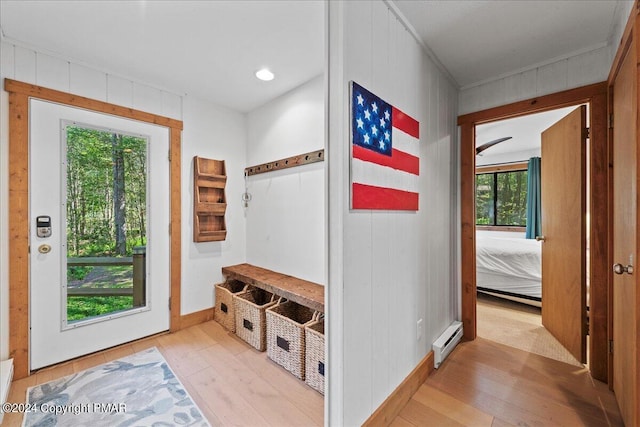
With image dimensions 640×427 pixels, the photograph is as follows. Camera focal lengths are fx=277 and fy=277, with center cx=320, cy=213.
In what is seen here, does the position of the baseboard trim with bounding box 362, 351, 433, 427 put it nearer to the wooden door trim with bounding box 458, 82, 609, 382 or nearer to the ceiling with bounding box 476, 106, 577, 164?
the wooden door trim with bounding box 458, 82, 609, 382

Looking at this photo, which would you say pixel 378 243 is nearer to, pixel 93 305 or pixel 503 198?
pixel 93 305

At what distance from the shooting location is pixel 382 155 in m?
1.57

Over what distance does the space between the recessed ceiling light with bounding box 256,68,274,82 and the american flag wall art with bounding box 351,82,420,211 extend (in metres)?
1.34

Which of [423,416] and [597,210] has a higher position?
[597,210]

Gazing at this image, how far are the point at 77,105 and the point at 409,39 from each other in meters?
2.61

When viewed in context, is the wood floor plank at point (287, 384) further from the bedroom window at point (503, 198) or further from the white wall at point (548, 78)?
the bedroom window at point (503, 198)

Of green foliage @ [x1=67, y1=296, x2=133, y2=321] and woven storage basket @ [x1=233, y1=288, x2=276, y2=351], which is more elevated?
green foliage @ [x1=67, y1=296, x2=133, y2=321]

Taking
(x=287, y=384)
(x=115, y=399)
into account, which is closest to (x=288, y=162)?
(x=287, y=384)

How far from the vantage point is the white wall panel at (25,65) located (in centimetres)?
200

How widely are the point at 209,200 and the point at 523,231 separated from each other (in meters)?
5.99

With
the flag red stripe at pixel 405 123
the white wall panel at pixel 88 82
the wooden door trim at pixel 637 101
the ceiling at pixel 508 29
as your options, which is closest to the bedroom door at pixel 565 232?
the wooden door trim at pixel 637 101

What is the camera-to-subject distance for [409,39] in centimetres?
185

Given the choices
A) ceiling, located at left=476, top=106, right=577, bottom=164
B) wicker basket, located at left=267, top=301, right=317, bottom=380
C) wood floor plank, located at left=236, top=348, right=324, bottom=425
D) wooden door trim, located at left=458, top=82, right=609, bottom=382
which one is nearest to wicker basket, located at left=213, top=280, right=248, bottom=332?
wood floor plank, located at left=236, top=348, right=324, bottom=425

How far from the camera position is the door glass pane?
2264 mm
